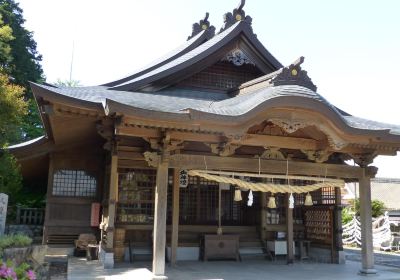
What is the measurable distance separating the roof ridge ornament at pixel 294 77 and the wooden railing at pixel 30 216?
979 cm

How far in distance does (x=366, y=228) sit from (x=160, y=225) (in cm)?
482

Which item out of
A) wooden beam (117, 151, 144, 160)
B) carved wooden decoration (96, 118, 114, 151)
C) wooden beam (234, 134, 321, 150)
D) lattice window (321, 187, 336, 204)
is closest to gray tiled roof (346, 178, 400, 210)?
lattice window (321, 187, 336, 204)

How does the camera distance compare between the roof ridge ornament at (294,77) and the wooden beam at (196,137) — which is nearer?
the wooden beam at (196,137)

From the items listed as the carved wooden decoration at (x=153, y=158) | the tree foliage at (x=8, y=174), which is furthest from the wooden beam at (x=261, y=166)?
the tree foliage at (x=8, y=174)

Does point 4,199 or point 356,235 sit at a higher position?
point 4,199

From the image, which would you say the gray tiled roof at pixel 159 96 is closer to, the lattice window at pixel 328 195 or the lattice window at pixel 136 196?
the lattice window at pixel 136 196

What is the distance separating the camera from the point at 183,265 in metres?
9.94

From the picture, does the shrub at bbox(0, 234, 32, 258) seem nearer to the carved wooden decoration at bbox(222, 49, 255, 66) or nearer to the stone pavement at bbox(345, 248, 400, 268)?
the carved wooden decoration at bbox(222, 49, 255, 66)

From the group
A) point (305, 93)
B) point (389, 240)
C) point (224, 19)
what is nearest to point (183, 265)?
point (305, 93)

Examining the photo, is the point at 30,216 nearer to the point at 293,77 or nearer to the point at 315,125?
the point at 293,77

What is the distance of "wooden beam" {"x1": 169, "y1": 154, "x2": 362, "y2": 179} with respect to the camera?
8109 mm

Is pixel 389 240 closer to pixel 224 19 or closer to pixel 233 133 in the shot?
pixel 224 19

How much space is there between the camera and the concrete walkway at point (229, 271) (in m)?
8.12

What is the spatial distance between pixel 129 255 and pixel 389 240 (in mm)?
15459
